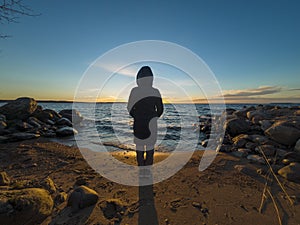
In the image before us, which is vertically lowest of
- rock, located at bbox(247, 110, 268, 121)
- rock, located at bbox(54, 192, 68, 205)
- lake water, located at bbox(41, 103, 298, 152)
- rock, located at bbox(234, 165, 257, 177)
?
lake water, located at bbox(41, 103, 298, 152)

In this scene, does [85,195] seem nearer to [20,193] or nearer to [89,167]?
[20,193]

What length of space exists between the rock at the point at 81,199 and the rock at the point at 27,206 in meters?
0.27

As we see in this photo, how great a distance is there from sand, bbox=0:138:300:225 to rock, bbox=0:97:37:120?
306 inches

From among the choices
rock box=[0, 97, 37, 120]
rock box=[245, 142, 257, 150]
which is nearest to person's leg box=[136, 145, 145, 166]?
rock box=[245, 142, 257, 150]

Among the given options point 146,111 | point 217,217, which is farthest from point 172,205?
point 146,111

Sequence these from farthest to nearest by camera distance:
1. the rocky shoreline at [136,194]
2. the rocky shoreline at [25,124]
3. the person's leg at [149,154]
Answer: the rocky shoreline at [25,124], the person's leg at [149,154], the rocky shoreline at [136,194]

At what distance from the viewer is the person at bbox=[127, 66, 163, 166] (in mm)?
3172

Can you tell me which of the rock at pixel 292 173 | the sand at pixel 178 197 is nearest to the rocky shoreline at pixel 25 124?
the sand at pixel 178 197

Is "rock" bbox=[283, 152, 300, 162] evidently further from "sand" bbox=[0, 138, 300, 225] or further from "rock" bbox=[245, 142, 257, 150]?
"rock" bbox=[245, 142, 257, 150]

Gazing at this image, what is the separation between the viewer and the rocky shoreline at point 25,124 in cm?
709

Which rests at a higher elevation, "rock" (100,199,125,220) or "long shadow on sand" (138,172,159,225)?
"rock" (100,199,125,220)

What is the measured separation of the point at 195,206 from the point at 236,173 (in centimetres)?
171

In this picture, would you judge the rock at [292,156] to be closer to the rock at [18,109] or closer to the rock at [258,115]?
the rock at [258,115]

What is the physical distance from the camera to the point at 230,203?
7.55 ft
